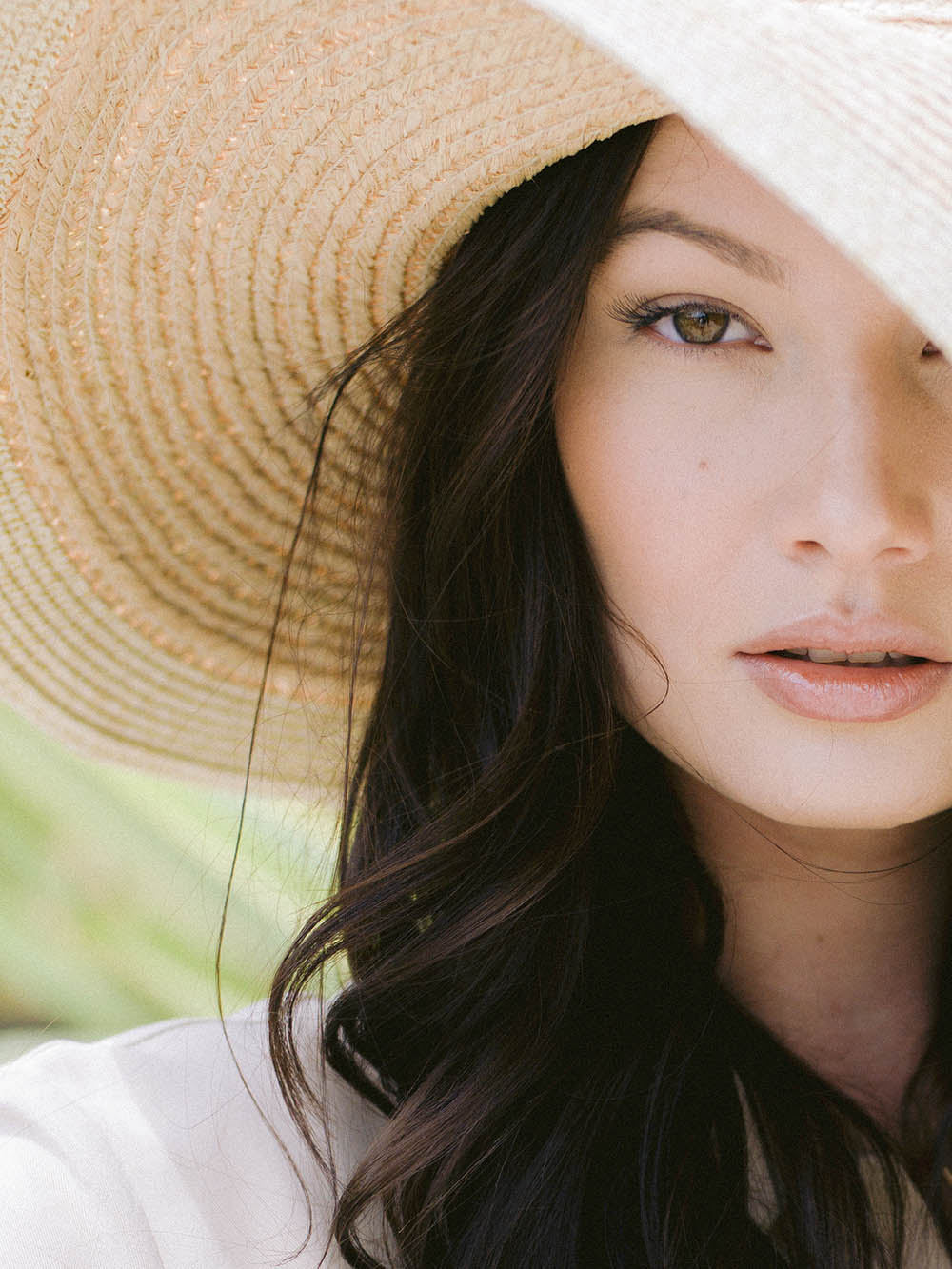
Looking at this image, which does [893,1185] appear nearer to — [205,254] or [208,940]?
[205,254]

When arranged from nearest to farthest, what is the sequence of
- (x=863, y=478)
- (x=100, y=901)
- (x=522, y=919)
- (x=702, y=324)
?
(x=863, y=478) → (x=702, y=324) → (x=522, y=919) → (x=100, y=901)

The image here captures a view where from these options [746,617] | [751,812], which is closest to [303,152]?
[746,617]

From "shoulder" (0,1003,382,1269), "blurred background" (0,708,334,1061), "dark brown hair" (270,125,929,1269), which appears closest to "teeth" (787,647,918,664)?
"dark brown hair" (270,125,929,1269)

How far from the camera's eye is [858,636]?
0.90 metres

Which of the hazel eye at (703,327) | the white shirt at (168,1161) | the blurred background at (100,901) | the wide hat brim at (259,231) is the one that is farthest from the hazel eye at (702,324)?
the blurred background at (100,901)

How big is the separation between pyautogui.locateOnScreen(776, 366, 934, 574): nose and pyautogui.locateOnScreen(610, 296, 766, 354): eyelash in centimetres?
9

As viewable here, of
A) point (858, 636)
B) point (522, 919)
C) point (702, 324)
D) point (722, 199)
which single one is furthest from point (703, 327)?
point (522, 919)

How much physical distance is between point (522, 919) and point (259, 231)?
59 cm

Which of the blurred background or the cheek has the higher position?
the cheek

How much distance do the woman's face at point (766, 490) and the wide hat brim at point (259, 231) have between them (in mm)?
122

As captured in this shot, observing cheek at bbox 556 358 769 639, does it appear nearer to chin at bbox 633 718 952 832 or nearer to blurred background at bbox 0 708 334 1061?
chin at bbox 633 718 952 832

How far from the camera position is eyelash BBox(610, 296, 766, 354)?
0.95m

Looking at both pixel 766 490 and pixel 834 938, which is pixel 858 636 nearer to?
pixel 766 490

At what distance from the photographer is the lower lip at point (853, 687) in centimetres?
93
